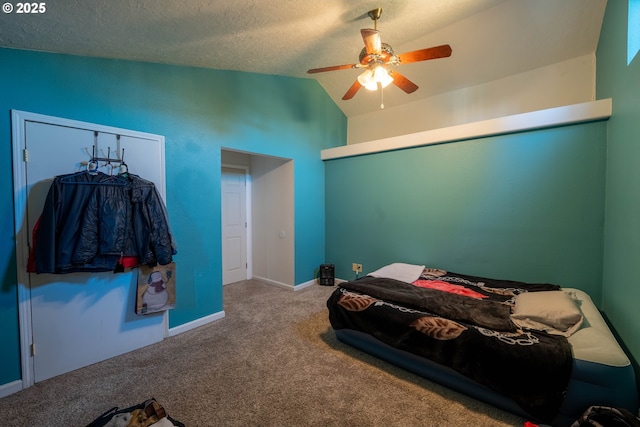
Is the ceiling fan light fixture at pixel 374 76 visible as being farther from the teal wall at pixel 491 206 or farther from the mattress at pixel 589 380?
the mattress at pixel 589 380

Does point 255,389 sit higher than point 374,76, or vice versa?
point 374,76

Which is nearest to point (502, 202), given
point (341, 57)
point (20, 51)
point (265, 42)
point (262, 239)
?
point (341, 57)

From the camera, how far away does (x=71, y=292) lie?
2107mm

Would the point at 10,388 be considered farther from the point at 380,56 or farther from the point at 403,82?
the point at 403,82

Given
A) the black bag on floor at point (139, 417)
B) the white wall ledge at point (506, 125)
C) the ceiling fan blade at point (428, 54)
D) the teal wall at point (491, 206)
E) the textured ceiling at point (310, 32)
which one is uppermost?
the textured ceiling at point (310, 32)

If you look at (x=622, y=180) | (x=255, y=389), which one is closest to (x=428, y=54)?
(x=622, y=180)

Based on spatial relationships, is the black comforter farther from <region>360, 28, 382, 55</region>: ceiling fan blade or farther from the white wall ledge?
<region>360, 28, 382, 55</region>: ceiling fan blade

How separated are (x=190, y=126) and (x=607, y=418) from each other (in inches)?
148

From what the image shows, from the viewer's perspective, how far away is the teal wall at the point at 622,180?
5.61 ft

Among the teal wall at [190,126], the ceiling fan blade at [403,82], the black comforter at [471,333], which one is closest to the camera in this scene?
the black comforter at [471,333]

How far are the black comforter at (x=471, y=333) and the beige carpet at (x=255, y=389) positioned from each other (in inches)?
10.2

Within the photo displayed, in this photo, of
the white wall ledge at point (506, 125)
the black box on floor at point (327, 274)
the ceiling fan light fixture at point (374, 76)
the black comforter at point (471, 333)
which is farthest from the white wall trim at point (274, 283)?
the ceiling fan light fixture at point (374, 76)

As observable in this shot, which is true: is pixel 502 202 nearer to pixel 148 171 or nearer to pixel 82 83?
pixel 148 171

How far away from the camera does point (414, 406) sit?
1.74m
